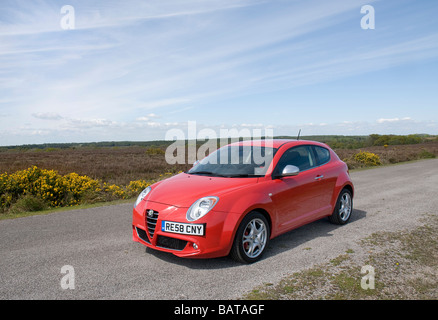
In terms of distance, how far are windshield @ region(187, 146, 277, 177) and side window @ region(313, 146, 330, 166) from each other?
1.13 metres

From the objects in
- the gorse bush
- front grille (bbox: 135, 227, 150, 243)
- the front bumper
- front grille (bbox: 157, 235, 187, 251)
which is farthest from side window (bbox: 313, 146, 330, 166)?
the gorse bush

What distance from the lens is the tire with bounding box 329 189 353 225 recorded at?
6.31 metres

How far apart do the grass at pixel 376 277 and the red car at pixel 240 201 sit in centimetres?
79

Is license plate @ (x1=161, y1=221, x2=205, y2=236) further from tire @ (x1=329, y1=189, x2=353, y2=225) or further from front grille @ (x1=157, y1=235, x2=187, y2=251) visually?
tire @ (x1=329, y1=189, x2=353, y2=225)

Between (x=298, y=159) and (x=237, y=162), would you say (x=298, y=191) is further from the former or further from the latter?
(x=237, y=162)

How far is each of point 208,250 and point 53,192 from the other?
7550mm

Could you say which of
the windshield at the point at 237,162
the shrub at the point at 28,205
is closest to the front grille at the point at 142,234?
the windshield at the point at 237,162

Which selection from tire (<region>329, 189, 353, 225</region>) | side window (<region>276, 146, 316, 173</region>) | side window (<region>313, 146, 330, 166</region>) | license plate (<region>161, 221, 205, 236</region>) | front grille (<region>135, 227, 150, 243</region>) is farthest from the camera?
tire (<region>329, 189, 353, 225</region>)

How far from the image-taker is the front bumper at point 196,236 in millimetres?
4145

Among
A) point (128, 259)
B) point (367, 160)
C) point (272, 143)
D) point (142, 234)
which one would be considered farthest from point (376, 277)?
point (367, 160)

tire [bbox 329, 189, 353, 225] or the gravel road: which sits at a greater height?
tire [bbox 329, 189, 353, 225]

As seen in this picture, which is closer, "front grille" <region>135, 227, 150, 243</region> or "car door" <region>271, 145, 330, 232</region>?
"front grille" <region>135, 227, 150, 243</region>
